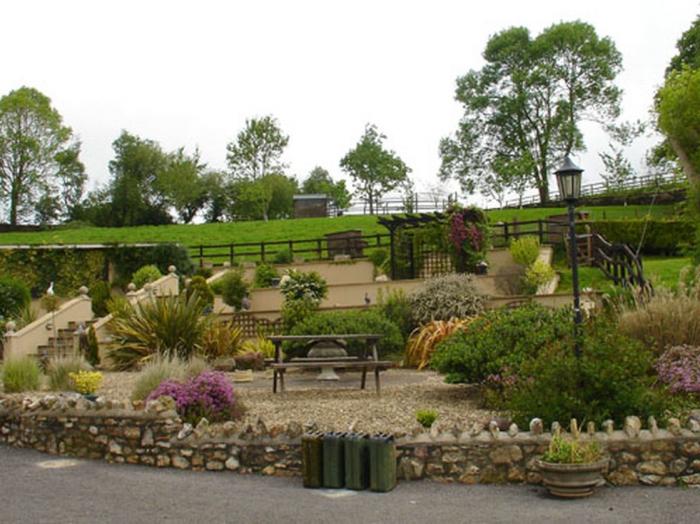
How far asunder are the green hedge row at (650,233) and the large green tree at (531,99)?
16.2 m

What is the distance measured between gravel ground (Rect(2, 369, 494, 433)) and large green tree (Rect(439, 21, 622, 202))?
34.4 meters

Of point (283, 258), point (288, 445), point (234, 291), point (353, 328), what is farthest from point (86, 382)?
point (283, 258)

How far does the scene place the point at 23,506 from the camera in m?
6.88

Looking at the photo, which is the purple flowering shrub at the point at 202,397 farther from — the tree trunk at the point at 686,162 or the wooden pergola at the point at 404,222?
the wooden pergola at the point at 404,222

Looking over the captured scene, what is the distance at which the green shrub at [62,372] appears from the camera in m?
12.0

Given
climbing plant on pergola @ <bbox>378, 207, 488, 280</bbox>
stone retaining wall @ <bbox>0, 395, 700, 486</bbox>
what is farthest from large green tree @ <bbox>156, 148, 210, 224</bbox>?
stone retaining wall @ <bbox>0, 395, 700, 486</bbox>

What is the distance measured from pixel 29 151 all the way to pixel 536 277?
41886 mm

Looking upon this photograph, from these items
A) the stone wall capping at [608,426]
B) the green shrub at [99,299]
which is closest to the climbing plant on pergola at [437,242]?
the green shrub at [99,299]

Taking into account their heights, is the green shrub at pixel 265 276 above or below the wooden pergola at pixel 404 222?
below

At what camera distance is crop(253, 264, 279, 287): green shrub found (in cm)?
2691

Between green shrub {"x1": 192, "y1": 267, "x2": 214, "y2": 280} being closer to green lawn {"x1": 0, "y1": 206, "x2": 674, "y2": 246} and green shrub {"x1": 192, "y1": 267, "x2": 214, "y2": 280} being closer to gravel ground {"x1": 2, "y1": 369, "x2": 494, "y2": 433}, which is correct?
green lawn {"x1": 0, "y1": 206, "x2": 674, "y2": 246}

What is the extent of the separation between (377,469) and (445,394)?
3869 mm

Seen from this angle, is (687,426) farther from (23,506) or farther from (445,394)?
(23,506)

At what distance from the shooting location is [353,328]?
15.3 m
